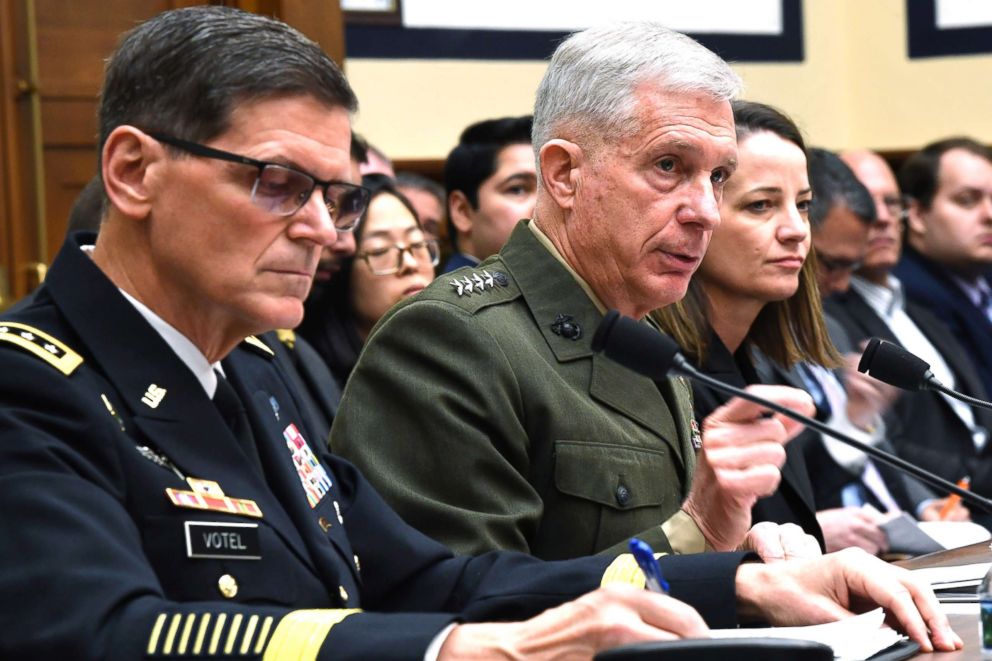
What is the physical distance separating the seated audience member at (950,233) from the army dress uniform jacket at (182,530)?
11.9 ft

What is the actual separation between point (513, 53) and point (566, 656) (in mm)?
4904

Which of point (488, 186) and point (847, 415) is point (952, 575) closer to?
point (847, 415)

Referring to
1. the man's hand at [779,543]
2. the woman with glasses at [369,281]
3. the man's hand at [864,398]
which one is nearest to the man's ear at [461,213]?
the woman with glasses at [369,281]

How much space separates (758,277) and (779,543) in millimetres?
939

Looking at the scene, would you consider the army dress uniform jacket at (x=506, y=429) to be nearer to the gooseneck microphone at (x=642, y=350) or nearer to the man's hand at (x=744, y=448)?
the man's hand at (x=744, y=448)

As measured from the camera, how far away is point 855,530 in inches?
121

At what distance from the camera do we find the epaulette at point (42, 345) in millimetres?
1478

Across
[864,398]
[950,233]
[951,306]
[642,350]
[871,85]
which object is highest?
[871,85]

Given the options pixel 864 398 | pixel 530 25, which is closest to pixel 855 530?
pixel 864 398

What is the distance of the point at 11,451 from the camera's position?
137cm

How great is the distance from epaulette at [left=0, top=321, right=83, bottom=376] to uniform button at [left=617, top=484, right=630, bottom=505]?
87cm

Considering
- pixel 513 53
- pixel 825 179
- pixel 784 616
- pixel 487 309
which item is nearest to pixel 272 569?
pixel 784 616

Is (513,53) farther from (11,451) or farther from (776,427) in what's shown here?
(11,451)

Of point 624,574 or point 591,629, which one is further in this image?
point 624,574
